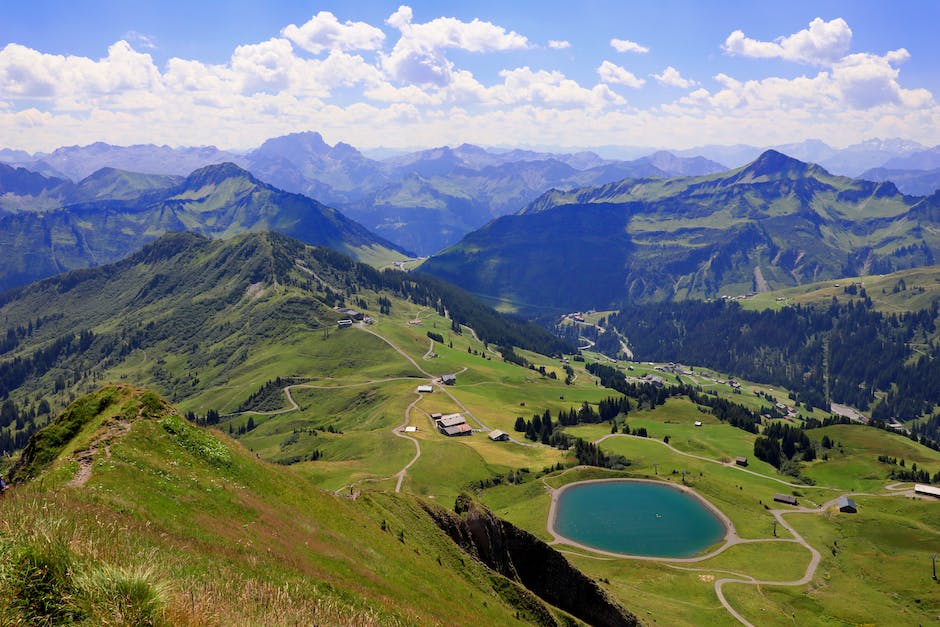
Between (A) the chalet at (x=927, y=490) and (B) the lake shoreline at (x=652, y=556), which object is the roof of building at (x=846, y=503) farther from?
(B) the lake shoreline at (x=652, y=556)

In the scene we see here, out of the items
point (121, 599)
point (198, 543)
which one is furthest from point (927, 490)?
point (121, 599)

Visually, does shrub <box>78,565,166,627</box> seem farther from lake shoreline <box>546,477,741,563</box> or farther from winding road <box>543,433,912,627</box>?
lake shoreline <box>546,477,741,563</box>

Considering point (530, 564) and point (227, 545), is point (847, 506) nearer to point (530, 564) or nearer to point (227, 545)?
point (530, 564)

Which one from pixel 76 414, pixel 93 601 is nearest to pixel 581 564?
pixel 76 414

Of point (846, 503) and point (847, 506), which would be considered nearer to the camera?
point (847, 506)

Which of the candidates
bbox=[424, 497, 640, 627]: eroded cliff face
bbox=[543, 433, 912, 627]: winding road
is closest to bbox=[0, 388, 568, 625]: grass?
bbox=[424, 497, 640, 627]: eroded cliff face

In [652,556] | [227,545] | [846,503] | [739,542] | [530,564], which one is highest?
[227,545]

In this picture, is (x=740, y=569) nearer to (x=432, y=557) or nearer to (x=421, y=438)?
(x=432, y=557)
